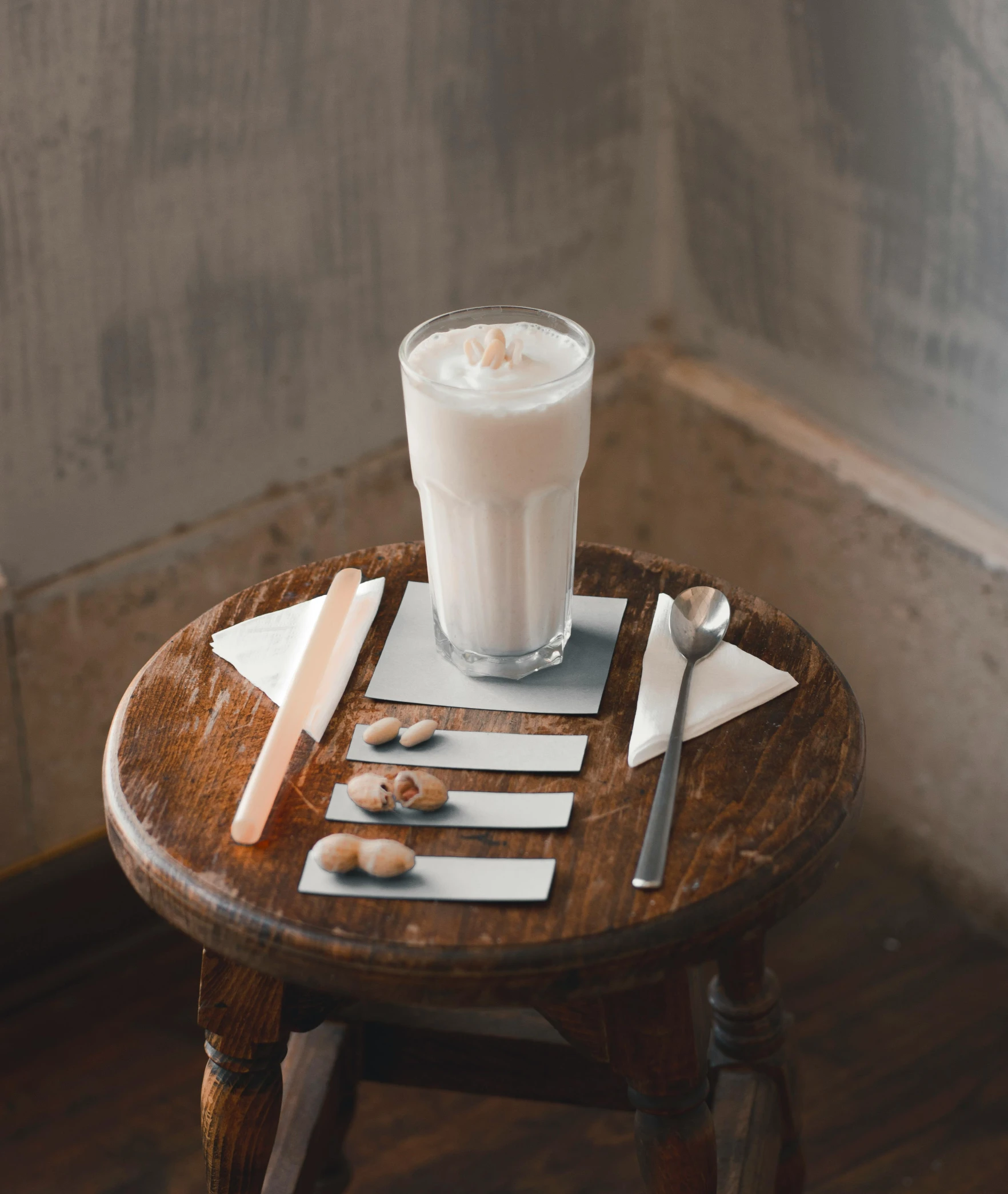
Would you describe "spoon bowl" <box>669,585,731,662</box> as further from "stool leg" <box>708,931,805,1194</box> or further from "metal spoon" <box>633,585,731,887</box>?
"stool leg" <box>708,931,805,1194</box>

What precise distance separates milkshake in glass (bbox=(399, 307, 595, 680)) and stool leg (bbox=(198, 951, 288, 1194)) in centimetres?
27

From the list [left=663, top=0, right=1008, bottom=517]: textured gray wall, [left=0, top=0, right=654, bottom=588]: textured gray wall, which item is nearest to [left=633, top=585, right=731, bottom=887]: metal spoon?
[left=663, top=0, right=1008, bottom=517]: textured gray wall

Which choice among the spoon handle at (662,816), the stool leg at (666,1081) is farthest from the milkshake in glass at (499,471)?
the stool leg at (666,1081)

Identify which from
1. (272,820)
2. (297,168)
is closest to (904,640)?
(297,168)

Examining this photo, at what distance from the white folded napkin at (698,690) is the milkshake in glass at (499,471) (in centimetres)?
Answer: 8

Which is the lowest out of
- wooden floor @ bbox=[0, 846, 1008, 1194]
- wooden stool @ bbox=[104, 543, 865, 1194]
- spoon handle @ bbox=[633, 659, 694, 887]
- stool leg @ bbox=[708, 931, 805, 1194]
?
wooden floor @ bbox=[0, 846, 1008, 1194]

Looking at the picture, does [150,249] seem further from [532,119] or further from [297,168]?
[532,119]

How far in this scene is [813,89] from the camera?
158 cm

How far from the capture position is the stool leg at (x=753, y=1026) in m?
1.13

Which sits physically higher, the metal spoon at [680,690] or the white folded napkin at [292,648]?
the metal spoon at [680,690]

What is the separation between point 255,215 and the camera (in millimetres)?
1528

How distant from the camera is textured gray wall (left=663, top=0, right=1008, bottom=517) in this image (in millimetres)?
1424

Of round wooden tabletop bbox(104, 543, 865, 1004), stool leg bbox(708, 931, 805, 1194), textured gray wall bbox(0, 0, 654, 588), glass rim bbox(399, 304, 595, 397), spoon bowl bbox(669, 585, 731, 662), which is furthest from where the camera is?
textured gray wall bbox(0, 0, 654, 588)

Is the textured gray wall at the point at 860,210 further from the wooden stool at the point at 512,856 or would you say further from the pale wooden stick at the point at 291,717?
the pale wooden stick at the point at 291,717
